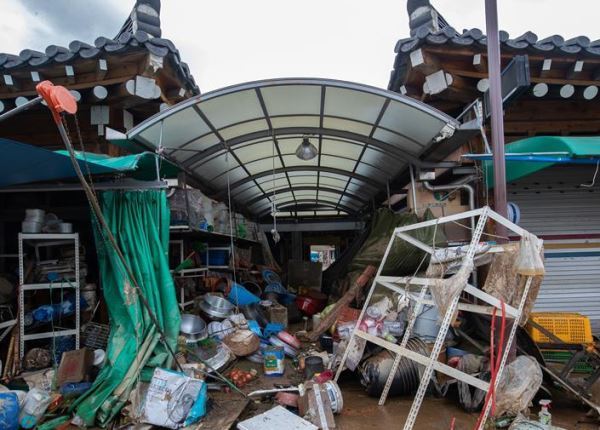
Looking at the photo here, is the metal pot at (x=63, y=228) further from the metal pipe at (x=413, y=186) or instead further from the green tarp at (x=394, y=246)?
the metal pipe at (x=413, y=186)

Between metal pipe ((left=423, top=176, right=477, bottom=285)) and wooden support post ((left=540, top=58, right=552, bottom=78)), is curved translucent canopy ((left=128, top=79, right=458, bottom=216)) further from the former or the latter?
wooden support post ((left=540, top=58, right=552, bottom=78))

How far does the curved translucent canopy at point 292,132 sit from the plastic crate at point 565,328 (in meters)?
2.67

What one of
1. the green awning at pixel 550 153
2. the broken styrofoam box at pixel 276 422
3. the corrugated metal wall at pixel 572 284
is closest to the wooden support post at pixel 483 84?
the green awning at pixel 550 153

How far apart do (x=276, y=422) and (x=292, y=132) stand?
4.25 meters

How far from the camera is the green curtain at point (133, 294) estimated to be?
4.00 meters

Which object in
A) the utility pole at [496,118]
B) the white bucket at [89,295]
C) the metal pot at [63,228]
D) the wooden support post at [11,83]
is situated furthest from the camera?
the wooden support post at [11,83]

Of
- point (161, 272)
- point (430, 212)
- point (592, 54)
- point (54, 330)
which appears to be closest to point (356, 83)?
point (430, 212)

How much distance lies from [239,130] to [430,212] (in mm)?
3398

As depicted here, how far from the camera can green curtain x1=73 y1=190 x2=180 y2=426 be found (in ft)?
13.1

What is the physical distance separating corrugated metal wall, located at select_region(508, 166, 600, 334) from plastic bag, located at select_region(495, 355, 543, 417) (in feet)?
11.4

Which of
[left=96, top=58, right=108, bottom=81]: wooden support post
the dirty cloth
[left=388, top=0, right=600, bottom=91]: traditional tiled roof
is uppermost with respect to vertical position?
[left=388, top=0, right=600, bottom=91]: traditional tiled roof

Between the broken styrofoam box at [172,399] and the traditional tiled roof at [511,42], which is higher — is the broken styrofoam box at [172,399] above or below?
below

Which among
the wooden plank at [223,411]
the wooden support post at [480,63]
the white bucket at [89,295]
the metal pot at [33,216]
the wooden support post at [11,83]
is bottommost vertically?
the wooden plank at [223,411]

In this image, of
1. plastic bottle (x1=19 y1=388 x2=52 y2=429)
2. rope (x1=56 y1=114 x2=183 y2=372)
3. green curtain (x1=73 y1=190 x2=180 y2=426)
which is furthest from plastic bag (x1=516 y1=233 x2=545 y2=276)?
plastic bottle (x1=19 y1=388 x2=52 y2=429)
